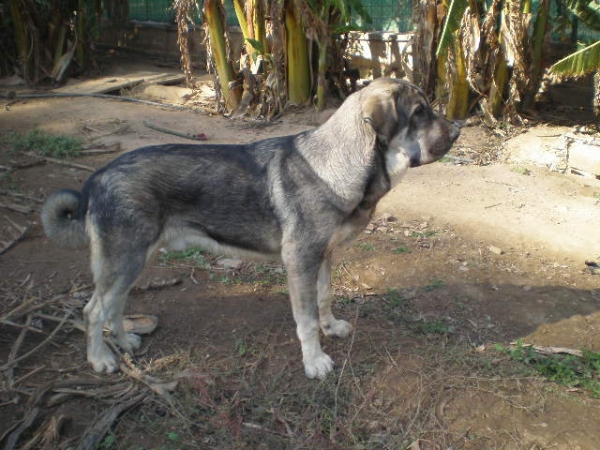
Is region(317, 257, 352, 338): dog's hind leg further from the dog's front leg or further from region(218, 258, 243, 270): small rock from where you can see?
region(218, 258, 243, 270): small rock

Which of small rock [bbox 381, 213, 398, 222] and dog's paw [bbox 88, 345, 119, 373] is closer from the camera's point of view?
dog's paw [bbox 88, 345, 119, 373]

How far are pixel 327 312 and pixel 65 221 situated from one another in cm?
210

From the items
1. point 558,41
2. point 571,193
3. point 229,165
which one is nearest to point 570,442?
point 229,165

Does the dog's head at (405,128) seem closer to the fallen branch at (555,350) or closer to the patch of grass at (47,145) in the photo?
the fallen branch at (555,350)

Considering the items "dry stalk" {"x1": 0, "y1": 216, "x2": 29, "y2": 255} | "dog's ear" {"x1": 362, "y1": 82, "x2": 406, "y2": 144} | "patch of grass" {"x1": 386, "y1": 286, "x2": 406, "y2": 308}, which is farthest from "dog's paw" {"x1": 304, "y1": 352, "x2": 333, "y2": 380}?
"dry stalk" {"x1": 0, "y1": 216, "x2": 29, "y2": 255}

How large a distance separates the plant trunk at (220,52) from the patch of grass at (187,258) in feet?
18.5

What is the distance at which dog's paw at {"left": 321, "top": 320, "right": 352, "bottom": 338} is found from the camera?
4758 millimetres

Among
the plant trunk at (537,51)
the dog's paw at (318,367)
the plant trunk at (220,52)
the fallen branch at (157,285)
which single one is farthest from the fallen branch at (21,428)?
the plant trunk at (537,51)

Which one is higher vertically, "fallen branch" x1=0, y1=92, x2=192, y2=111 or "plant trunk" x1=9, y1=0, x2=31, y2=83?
"plant trunk" x1=9, y1=0, x2=31, y2=83

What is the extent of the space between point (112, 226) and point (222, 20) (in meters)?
7.80

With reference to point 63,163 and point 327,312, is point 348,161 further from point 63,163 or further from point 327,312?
point 63,163

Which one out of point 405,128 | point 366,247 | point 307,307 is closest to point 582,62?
point 366,247

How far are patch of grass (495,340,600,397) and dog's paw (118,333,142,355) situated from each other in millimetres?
2804

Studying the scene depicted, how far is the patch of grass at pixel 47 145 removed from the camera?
8266 millimetres
